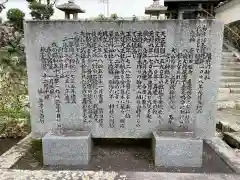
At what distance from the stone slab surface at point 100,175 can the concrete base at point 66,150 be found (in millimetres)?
257

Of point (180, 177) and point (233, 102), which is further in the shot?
point (233, 102)

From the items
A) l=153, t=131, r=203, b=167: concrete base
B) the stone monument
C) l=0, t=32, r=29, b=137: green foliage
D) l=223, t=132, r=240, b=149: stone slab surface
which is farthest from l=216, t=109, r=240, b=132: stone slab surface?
l=0, t=32, r=29, b=137: green foliage

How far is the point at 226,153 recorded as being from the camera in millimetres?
4277

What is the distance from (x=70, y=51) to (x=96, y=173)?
6.08ft

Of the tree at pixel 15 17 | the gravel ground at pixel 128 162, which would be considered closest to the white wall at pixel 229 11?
the gravel ground at pixel 128 162

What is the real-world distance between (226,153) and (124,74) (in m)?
2.09

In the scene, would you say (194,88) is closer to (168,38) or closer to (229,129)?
(168,38)

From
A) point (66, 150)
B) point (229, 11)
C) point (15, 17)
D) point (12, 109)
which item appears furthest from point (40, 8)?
point (66, 150)

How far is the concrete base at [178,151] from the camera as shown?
12.4ft

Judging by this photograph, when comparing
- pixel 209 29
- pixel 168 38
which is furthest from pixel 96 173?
pixel 209 29

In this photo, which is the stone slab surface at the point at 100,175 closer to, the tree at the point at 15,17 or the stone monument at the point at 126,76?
the stone monument at the point at 126,76

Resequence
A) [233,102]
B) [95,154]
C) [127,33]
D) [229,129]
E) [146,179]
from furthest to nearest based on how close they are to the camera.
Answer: [233,102] → [229,129] → [95,154] → [127,33] → [146,179]

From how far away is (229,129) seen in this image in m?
5.70

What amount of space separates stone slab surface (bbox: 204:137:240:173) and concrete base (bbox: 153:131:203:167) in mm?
495
